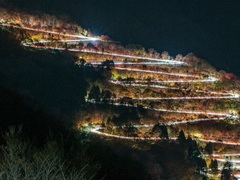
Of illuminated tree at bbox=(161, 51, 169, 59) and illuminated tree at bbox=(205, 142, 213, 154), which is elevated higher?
illuminated tree at bbox=(161, 51, 169, 59)

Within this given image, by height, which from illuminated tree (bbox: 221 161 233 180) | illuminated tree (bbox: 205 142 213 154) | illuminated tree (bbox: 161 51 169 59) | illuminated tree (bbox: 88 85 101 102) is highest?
illuminated tree (bbox: 161 51 169 59)

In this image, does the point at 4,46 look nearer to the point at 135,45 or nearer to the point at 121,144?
the point at 121,144

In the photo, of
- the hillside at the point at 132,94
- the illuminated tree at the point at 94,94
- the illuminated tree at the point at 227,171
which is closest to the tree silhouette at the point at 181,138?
the hillside at the point at 132,94

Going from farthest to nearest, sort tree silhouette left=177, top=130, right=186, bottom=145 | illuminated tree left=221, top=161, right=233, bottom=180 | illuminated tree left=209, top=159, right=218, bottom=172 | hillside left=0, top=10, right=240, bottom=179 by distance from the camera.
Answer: tree silhouette left=177, top=130, right=186, bottom=145 → illuminated tree left=209, top=159, right=218, bottom=172 → hillside left=0, top=10, right=240, bottom=179 → illuminated tree left=221, top=161, right=233, bottom=180

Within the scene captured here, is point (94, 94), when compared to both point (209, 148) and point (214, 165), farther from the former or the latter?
point (214, 165)

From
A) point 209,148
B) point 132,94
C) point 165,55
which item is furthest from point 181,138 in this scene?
point 165,55

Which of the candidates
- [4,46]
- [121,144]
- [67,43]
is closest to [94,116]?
[121,144]

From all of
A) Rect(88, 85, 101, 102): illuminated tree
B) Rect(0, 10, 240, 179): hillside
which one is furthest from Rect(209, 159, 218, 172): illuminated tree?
Rect(88, 85, 101, 102): illuminated tree

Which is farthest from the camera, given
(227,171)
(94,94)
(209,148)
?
(94,94)

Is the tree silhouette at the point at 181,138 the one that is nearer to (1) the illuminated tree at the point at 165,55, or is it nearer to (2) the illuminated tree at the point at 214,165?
(2) the illuminated tree at the point at 214,165

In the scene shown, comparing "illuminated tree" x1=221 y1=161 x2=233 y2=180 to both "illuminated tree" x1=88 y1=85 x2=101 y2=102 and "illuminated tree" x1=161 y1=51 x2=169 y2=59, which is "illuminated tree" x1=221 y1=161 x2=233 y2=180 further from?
Answer: "illuminated tree" x1=161 y1=51 x2=169 y2=59

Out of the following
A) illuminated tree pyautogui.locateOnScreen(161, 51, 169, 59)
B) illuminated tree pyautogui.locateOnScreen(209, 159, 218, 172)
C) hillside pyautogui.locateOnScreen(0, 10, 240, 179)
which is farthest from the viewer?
illuminated tree pyautogui.locateOnScreen(161, 51, 169, 59)
